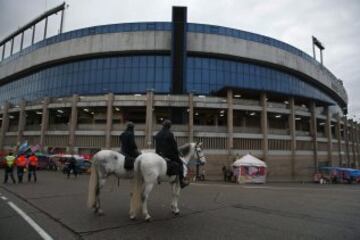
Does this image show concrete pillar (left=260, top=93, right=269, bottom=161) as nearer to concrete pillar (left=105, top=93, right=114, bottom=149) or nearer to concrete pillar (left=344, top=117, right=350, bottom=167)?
concrete pillar (left=105, top=93, right=114, bottom=149)

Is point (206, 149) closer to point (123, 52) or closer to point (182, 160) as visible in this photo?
point (123, 52)

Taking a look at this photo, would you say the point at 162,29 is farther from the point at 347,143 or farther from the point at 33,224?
the point at 347,143

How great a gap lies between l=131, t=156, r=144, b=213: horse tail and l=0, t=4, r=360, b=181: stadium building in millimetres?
27550

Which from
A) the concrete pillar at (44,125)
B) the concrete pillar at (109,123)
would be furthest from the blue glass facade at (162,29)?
the concrete pillar at (44,125)

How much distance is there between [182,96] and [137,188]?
3075 centimetres

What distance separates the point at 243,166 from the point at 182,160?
21611 mm

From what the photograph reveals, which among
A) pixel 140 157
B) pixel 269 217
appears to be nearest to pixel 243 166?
pixel 269 217

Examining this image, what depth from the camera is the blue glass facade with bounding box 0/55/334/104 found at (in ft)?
140

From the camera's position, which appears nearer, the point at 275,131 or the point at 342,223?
the point at 342,223

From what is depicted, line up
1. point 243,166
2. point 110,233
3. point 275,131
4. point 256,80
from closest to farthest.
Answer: point 110,233 < point 243,166 < point 275,131 < point 256,80

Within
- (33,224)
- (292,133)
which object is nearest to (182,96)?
(292,133)

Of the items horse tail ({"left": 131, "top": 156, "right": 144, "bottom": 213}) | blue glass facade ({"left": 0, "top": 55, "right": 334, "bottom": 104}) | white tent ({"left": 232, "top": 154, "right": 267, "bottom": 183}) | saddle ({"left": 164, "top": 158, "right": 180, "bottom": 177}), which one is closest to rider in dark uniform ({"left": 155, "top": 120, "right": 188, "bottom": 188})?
saddle ({"left": 164, "top": 158, "right": 180, "bottom": 177})

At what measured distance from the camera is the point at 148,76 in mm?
43031

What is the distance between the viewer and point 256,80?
46594mm
